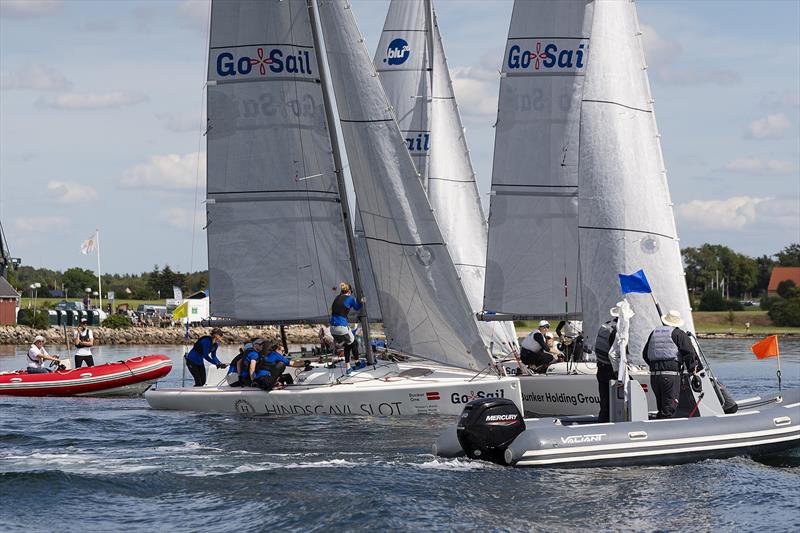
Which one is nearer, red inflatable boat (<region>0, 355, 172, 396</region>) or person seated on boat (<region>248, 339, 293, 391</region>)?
person seated on boat (<region>248, 339, 293, 391</region>)

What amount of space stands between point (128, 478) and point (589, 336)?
9.55m

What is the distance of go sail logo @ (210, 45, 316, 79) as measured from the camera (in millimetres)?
25844

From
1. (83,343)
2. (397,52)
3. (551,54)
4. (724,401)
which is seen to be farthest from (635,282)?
(83,343)

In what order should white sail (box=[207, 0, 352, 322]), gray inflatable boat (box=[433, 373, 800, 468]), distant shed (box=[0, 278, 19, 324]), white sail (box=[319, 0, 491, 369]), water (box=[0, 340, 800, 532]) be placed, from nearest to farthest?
water (box=[0, 340, 800, 532]) < gray inflatable boat (box=[433, 373, 800, 468]) < white sail (box=[319, 0, 491, 369]) < white sail (box=[207, 0, 352, 322]) < distant shed (box=[0, 278, 19, 324])

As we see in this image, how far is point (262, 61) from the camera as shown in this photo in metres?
25.9

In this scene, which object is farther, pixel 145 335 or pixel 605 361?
pixel 145 335

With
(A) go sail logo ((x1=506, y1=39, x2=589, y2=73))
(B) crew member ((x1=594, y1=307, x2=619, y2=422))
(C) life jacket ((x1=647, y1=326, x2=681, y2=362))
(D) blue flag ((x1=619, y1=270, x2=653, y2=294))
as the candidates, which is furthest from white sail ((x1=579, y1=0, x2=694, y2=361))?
(A) go sail logo ((x1=506, y1=39, x2=589, y2=73))

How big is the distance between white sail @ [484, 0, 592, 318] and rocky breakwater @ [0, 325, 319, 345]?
134 ft

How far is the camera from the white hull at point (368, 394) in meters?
22.1

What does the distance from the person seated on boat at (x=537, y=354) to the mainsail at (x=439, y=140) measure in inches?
172

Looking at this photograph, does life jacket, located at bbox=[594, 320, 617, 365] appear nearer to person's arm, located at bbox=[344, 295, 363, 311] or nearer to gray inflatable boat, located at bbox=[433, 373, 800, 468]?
gray inflatable boat, located at bbox=[433, 373, 800, 468]

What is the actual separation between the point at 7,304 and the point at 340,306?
61.7m

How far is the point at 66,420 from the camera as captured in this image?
23.2 m

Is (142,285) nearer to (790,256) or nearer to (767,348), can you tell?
(790,256)
